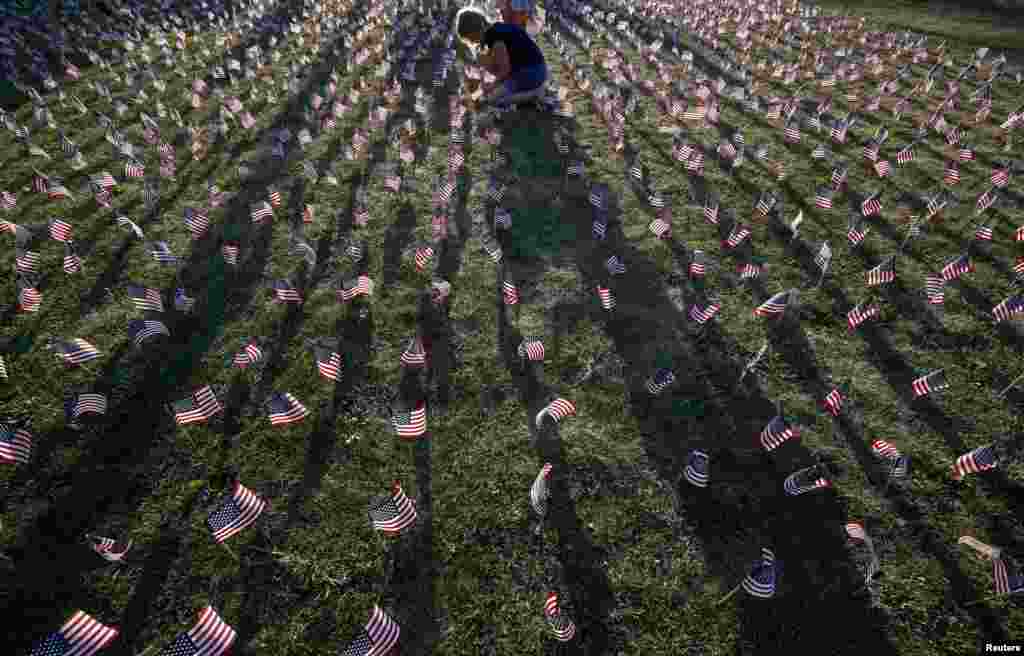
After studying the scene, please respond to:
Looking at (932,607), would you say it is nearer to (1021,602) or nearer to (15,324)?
(1021,602)

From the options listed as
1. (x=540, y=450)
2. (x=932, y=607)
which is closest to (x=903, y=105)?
(x=932, y=607)

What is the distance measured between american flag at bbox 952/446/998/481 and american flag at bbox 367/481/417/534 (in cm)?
1082

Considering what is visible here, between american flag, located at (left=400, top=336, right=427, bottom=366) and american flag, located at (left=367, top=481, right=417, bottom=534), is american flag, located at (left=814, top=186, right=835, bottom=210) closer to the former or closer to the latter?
american flag, located at (left=400, top=336, right=427, bottom=366)

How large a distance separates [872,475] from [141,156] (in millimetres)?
26235

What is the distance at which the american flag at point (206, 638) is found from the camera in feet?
24.4

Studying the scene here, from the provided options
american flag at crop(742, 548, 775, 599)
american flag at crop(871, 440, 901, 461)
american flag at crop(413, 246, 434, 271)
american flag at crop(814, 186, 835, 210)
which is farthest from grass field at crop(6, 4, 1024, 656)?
american flag at crop(742, 548, 775, 599)

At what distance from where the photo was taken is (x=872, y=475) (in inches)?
411

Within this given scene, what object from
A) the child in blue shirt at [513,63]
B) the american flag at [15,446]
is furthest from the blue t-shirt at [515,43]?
the american flag at [15,446]

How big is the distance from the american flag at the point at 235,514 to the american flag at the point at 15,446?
4319 mm

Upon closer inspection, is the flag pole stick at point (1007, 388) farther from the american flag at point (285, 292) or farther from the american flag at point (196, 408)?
the american flag at point (196, 408)

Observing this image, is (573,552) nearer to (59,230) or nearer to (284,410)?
(284,410)

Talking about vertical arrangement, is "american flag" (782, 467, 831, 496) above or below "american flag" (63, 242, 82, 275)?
→ below

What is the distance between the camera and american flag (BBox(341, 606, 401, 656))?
7.52 meters

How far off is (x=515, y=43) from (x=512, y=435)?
A: 18.4 m
